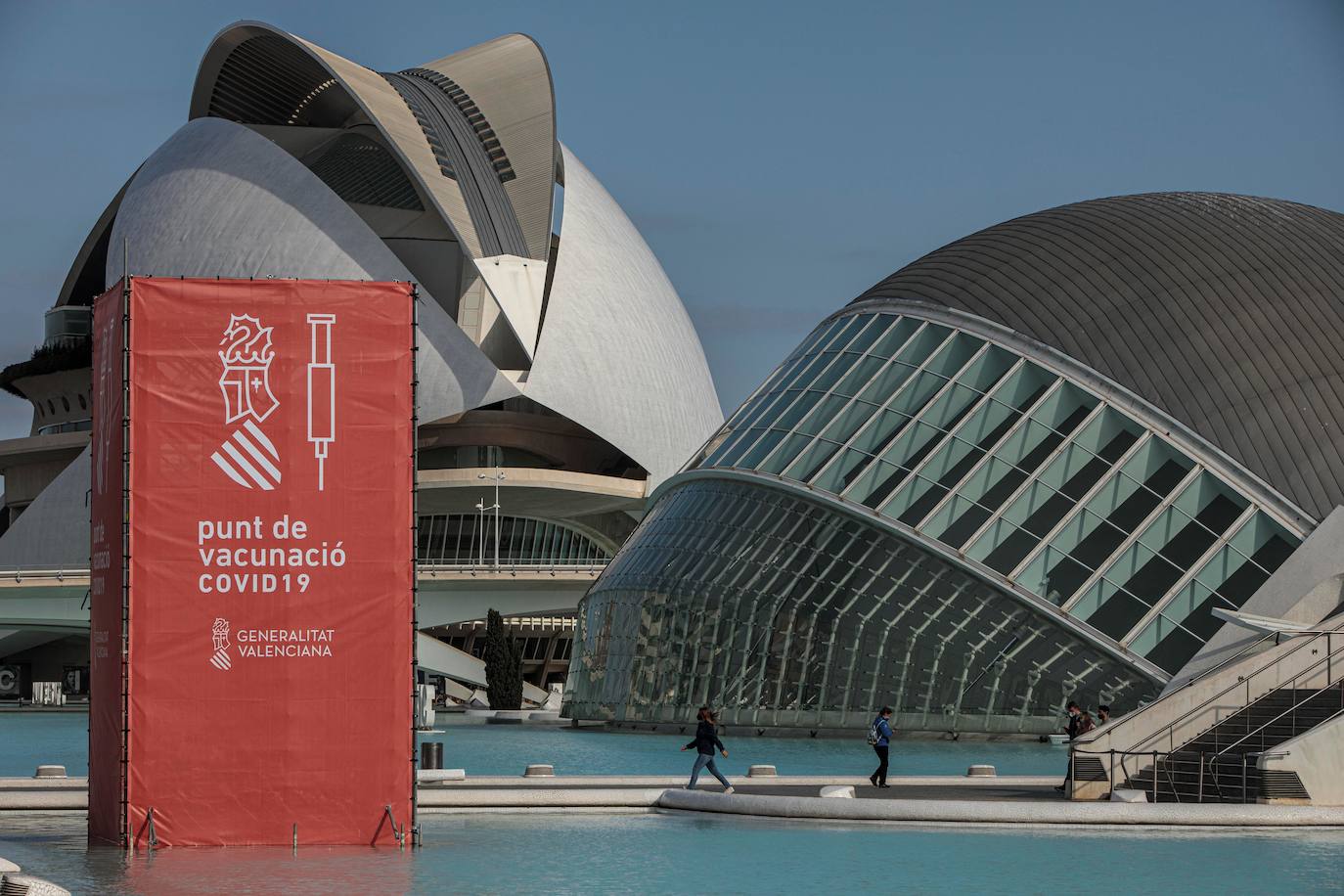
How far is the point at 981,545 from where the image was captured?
107ft

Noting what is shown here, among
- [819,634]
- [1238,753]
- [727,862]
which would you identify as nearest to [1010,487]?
[819,634]

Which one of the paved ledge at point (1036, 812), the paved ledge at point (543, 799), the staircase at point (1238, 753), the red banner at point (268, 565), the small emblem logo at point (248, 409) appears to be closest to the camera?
the red banner at point (268, 565)

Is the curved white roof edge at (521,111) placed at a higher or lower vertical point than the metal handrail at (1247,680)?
higher

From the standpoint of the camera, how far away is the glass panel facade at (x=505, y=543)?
263 ft

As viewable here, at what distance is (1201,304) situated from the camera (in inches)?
1432

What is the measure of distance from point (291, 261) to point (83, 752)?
4193 centimetres

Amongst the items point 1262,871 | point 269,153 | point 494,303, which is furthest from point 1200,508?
point 269,153

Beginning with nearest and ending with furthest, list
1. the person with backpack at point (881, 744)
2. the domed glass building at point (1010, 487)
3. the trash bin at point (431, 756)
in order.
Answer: the person with backpack at point (881, 744)
the trash bin at point (431, 756)
the domed glass building at point (1010, 487)

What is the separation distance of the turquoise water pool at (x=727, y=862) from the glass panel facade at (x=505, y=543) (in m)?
59.5

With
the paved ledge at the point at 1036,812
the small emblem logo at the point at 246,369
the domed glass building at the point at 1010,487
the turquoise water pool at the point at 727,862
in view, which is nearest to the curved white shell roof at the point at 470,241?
the domed glass building at the point at 1010,487

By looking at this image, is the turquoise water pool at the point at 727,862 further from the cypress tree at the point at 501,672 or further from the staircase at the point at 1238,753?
the cypress tree at the point at 501,672

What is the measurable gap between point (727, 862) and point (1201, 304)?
24.0 meters

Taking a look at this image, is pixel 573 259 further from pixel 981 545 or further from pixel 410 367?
pixel 410 367

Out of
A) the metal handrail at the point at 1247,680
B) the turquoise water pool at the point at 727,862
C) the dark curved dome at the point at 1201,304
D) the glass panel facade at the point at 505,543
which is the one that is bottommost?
the turquoise water pool at the point at 727,862
